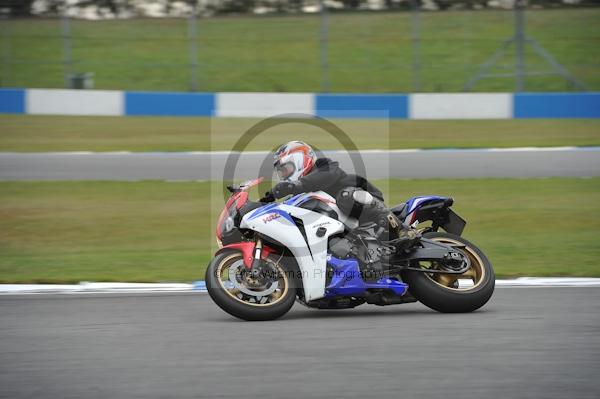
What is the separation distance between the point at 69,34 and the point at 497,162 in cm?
979

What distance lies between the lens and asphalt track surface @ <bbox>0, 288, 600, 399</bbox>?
495 centimetres

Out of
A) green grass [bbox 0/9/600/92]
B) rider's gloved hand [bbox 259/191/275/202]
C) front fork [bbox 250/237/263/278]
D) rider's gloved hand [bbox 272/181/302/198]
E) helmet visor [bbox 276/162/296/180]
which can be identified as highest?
green grass [bbox 0/9/600/92]

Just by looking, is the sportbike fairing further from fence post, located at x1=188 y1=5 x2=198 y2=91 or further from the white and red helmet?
fence post, located at x1=188 y1=5 x2=198 y2=91

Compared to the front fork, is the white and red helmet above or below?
above

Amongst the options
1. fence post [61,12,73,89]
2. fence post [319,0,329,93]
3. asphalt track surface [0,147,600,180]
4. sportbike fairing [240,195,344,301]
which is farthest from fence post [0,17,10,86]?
sportbike fairing [240,195,344,301]

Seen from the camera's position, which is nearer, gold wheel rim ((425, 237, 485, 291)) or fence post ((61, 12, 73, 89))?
gold wheel rim ((425, 237, 485, 291))

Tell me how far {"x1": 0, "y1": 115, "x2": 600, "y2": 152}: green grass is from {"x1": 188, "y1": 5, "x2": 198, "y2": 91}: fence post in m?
1.13

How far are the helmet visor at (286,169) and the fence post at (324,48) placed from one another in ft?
46.9

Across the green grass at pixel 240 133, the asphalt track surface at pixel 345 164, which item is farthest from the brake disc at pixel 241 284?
the green grass at pixel 240 133

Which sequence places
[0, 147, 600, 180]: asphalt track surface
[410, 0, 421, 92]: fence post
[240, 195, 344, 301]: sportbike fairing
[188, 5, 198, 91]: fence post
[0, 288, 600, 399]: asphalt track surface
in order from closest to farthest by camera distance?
[0, 288, 600, 399]: asphalt track surface, [240, 195, 344, 301]: sportbike fairing, [0, 147, 600, 180]: asphalt track surface, [188, 5, 198, 91]: fence post, [410, 0, 421, 92]: fence post

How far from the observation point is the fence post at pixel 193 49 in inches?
812

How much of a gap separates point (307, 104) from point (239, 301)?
1384 cm

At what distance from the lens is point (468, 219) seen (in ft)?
37.2

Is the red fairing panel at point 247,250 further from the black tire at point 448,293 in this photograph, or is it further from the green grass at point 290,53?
the green grass at point 290,53
